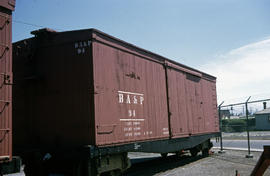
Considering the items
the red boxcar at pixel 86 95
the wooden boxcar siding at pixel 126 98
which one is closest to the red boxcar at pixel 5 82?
the red boxcar at pixel 86 95

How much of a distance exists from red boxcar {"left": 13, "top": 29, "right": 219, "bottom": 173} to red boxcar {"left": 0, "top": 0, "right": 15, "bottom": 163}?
1707 millimetres

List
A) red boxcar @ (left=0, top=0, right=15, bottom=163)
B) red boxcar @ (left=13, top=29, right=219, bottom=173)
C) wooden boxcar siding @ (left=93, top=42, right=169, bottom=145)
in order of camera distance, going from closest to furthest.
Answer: red boxcar @ (left=0, top=0, right=15, bottom=163)
red boxcar @ (left=13, top=29, right=219, bottom=173)
wooden boxcar siding @ (left=93, top=42, right=169, bottom=145)

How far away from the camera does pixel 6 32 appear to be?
15.8 ft

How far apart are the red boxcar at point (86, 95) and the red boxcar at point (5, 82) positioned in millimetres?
1707

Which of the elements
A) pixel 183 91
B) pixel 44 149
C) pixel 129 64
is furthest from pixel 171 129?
pixel 44 149

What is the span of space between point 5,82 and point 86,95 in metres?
1.90

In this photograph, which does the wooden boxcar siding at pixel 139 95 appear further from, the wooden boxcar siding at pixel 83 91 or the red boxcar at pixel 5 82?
the red boxcar at pixel 5 82

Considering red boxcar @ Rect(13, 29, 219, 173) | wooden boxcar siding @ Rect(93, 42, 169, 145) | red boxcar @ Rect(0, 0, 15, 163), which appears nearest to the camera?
red boxcar @ Rect(0, 0, 15, 163)

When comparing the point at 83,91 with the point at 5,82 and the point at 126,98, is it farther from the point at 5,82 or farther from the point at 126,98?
the point at 5,82

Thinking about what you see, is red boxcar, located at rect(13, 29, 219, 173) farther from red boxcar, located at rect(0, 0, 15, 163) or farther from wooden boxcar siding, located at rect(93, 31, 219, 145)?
red boxcar, located at rect(0, 0, 15, 163)

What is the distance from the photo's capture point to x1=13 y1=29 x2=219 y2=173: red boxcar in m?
6.14

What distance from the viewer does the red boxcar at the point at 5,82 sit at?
4.52m

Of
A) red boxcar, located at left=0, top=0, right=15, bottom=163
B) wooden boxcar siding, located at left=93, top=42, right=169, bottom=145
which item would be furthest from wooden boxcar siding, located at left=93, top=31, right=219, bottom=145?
red boxcar, located at left=0, top=0, right=15, bottom=163

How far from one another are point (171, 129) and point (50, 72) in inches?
180
